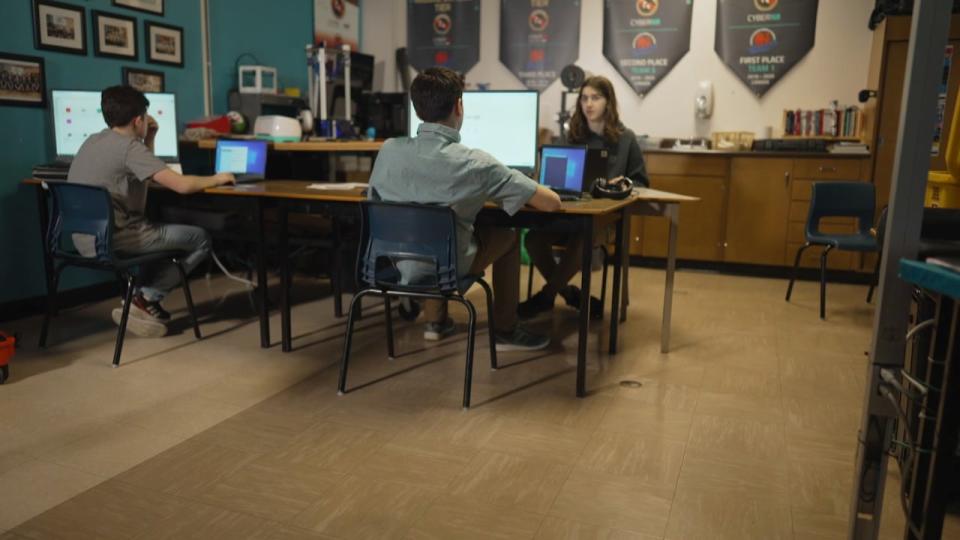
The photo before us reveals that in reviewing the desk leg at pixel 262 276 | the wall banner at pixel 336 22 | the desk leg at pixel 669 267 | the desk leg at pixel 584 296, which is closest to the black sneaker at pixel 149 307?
the desk leg at pixel 262 276

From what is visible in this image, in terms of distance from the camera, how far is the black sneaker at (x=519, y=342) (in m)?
3.07

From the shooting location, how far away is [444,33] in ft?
19.8

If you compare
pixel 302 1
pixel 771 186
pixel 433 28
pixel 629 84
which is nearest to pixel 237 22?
pixel 302 1

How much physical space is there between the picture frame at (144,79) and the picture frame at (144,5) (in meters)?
0.33

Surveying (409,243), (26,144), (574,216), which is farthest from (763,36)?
(26,144)

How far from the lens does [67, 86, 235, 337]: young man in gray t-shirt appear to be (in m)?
2.86

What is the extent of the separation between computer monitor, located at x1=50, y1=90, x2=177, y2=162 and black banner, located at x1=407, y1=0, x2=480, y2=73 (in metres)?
2.95

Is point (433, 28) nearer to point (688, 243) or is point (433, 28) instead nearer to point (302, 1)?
point (302, 1)

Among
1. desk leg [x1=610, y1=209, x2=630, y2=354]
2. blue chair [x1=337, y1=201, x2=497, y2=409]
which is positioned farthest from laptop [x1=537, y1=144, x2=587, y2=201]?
blue chair [x1=337, y1=201, x2=497, y2=409]

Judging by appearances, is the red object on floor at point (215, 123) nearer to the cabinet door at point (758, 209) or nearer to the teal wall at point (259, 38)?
the teal wall at point (259, 38)

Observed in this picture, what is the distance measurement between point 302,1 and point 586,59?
228 centimetres

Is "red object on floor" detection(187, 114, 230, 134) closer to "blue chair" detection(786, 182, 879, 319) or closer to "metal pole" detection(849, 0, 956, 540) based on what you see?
"blue chair" detection(786, 182, 879, 319)

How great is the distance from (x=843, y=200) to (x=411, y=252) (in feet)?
9.62

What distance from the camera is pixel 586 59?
18.5 ft
